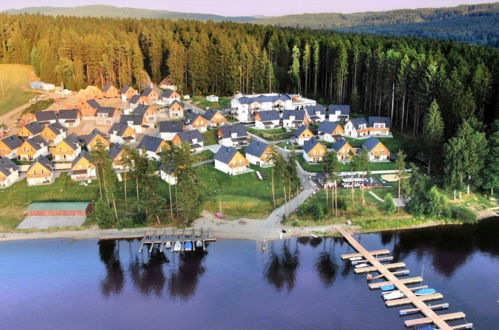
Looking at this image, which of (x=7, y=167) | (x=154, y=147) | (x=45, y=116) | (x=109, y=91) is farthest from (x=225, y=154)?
(x=109, y=91)

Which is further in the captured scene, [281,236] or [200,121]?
[200,121]

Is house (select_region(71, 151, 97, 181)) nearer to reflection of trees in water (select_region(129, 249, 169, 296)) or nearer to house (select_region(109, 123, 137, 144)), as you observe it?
house (select_region(109, 123, 137, 144))

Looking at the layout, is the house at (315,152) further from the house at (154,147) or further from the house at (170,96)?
the house at (170,96)

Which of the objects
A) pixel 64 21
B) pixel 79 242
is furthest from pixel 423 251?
pixel 64 21

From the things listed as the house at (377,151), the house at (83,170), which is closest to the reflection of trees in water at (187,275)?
the house at (83,170)

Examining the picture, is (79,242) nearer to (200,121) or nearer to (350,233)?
(350,233)

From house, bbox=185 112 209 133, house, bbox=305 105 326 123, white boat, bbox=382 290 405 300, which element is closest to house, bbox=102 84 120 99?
house, bbox=185 112 209 133

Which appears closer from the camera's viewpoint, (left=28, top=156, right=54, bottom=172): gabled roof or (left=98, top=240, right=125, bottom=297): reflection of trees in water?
(left=98, top=240, right=125, bottom=297): reflection of trees in water
